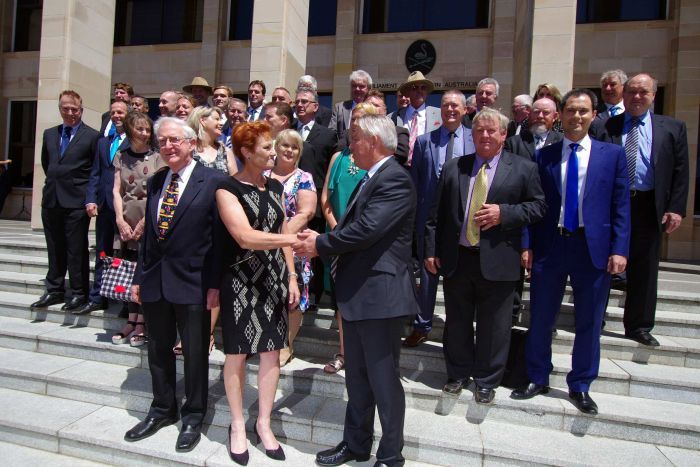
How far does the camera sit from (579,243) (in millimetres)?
3582

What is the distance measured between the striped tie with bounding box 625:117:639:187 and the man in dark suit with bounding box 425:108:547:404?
1321 millimetres

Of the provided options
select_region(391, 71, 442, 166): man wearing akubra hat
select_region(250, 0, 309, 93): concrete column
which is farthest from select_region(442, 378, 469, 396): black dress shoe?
select_region(250, 0, 309, 93): concrete column

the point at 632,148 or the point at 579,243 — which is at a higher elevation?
the point at 632,148

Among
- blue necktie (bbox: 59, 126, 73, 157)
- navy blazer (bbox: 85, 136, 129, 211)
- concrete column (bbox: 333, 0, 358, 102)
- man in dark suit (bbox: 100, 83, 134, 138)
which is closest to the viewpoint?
navy blazer (bbox: 85, 136, 129, 211)

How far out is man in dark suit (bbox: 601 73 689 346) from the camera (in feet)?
14.0

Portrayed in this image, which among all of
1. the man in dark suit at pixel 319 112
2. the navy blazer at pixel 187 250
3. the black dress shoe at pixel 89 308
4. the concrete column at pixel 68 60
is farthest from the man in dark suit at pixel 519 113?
the concrete column at pixel 68 60

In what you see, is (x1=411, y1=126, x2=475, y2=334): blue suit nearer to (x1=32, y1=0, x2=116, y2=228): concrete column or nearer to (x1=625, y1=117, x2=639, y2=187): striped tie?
(x1=625, y1=117, x2=639, y2=187): striped tie

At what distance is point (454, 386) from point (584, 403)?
92 centimetres

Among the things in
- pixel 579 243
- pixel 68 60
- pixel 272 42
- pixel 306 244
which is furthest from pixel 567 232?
pixel 68 60

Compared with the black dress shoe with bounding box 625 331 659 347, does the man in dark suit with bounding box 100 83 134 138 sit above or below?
above

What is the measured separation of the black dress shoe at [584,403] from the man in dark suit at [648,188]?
3.75ft

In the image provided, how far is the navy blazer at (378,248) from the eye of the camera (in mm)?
2869

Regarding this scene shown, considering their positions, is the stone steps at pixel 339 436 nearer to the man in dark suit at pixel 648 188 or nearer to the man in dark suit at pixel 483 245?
the man in dark suit at pixel 483 245

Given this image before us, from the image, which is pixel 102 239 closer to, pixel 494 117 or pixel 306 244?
pixel 306 244
